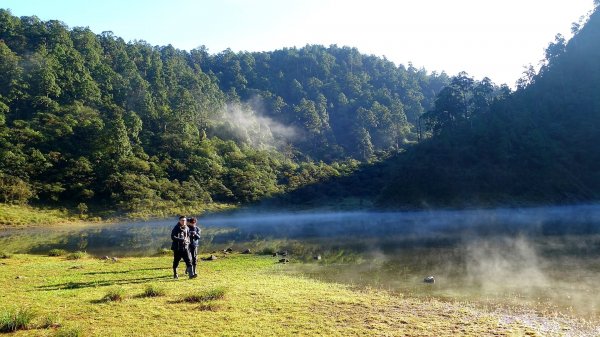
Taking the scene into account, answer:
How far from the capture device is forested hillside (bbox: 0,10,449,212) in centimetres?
8988

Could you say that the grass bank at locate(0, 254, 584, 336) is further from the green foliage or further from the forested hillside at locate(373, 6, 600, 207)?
the forested hillside at locate(373, 6, 600, 207)

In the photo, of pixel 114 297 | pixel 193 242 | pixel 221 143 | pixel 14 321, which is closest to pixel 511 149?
pixel 221 143

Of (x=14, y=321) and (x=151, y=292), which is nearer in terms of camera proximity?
(x=14, y=321)

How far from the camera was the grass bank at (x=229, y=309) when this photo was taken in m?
10.3

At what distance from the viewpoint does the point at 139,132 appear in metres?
117

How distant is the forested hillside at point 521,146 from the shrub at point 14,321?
82988 millimetres

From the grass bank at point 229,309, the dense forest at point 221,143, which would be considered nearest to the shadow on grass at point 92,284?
the grass bank at point 229,309

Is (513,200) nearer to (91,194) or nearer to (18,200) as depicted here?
(91,194)

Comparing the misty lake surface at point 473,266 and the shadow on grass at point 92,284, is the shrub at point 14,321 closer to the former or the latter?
the shadow on grass at point 92,284

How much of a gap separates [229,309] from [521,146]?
100555 millimetres

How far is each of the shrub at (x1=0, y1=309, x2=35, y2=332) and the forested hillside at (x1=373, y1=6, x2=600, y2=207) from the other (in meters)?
83.0

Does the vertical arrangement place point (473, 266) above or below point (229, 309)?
below

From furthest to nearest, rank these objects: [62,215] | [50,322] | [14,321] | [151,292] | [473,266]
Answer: [62,215] → [473,266] → [151,292] → [50,322] → [14,321]

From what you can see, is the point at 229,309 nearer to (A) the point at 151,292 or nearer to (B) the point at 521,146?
(A) the point at 151,292
